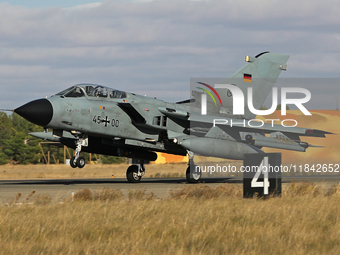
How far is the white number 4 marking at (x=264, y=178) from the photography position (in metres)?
10.7

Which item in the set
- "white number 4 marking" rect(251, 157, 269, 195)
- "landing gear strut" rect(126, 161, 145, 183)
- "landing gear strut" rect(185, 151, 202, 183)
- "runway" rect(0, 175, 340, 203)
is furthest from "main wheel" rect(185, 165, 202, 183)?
"white number 4 marking" rect(251, 157, 269, 195)

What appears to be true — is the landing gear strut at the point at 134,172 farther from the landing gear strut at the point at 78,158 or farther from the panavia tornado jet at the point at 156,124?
the landing gear strut at the point at 78,158

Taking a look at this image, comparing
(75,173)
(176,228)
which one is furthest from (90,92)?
(75,173)

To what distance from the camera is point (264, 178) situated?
36.2 ft

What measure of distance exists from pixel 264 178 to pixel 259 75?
13.6 meters

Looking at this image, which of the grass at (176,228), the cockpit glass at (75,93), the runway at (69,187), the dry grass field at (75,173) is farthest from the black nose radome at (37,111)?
the dry grass field at (75,173)

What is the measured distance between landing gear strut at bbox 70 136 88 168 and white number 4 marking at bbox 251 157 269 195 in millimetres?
7988

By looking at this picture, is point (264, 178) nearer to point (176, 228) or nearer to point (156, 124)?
point (176, 228)

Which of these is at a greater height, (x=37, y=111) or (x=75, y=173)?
(x=37, y=111)

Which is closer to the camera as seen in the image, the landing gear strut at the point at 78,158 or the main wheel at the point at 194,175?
the landing gear strut at the point at 78,158

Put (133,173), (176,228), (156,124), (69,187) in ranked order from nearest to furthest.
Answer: (176,228) < (69,187) < (156,124) < (133,173)

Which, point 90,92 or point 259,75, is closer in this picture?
point 90,92

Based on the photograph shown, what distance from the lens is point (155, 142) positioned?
2002 cm

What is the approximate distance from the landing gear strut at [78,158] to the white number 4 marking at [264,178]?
7.99 m
